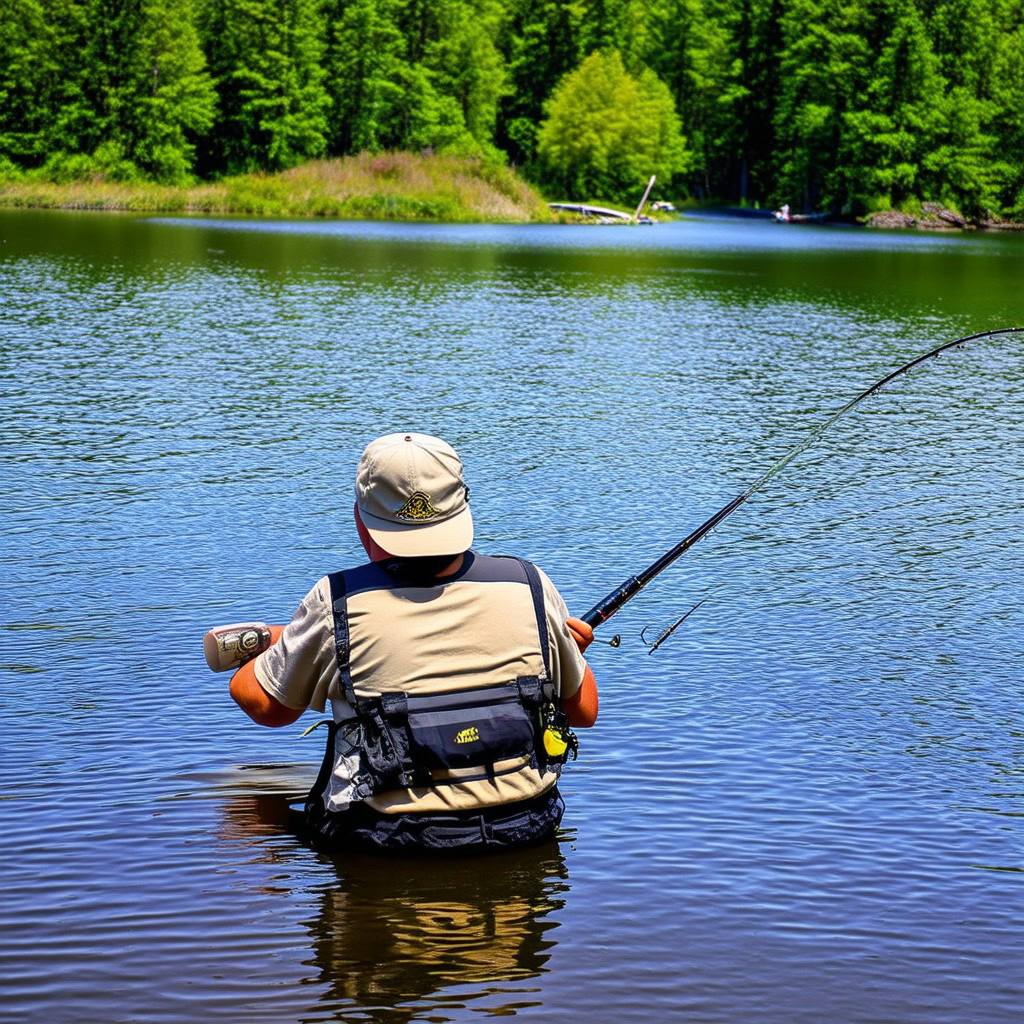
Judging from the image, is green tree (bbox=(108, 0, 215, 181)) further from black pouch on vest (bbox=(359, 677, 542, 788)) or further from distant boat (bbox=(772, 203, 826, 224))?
black pouch on vest (bbox=(359, 677, 542, 788))

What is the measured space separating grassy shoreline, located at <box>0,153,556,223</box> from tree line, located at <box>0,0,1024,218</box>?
10.7 meters

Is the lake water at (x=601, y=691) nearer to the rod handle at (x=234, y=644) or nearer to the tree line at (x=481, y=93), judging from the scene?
the rod handle at (x=234, y=644)

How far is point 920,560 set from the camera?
10367 mm

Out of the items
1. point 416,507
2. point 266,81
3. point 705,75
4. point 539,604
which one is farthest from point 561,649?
point 705,75

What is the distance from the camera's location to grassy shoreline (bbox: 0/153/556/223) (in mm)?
62344

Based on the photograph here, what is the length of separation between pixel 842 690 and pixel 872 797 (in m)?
1.52

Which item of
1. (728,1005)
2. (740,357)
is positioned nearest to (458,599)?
(728,1005)

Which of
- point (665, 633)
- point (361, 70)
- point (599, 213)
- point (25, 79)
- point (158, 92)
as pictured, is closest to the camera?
point (665, 633)

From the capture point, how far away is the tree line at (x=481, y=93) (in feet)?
269

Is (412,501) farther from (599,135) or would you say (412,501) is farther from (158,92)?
(599,135)

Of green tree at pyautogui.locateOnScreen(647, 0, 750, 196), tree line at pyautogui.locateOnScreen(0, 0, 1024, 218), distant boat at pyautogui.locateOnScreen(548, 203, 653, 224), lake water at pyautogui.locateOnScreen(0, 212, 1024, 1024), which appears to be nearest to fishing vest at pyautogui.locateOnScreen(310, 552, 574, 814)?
lake water at pyautogui.locateOnScreen(0, 212, 1024, 1024)

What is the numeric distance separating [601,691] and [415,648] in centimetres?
340

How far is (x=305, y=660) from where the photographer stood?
435 centimetres

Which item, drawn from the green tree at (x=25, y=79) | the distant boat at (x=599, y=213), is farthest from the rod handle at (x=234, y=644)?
the green tree at (x=25, y=79)
